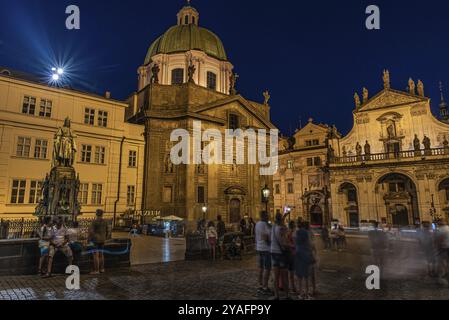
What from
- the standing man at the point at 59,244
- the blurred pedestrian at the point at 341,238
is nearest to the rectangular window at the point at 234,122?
the blurred pedestrian at the point at 341,238

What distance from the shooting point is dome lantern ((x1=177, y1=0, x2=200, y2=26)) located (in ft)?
153

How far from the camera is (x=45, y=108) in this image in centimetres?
2662

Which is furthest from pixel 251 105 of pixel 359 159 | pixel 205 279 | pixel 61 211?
pixel 205 279

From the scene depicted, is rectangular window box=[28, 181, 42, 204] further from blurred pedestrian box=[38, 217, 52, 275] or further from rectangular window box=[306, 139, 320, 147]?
rectangular window box=[306, 139, 320, 147]

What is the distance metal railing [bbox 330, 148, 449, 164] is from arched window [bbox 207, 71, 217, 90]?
21.3m

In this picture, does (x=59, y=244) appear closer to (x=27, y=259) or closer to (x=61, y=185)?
(x=27, y=259)

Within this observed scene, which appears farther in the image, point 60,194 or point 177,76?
point 177,76

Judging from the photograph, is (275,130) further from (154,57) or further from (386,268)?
(386,268)

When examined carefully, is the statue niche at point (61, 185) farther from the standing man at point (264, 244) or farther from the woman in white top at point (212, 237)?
the standing man at point (264, 244)

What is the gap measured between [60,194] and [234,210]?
23.5 meters

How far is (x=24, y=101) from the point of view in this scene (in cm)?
2553

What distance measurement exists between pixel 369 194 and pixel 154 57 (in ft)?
119

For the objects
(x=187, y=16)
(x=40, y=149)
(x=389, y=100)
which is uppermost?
(x=187, y=16)

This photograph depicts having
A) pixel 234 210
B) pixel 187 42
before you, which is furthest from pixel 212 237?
pixel 187 42
